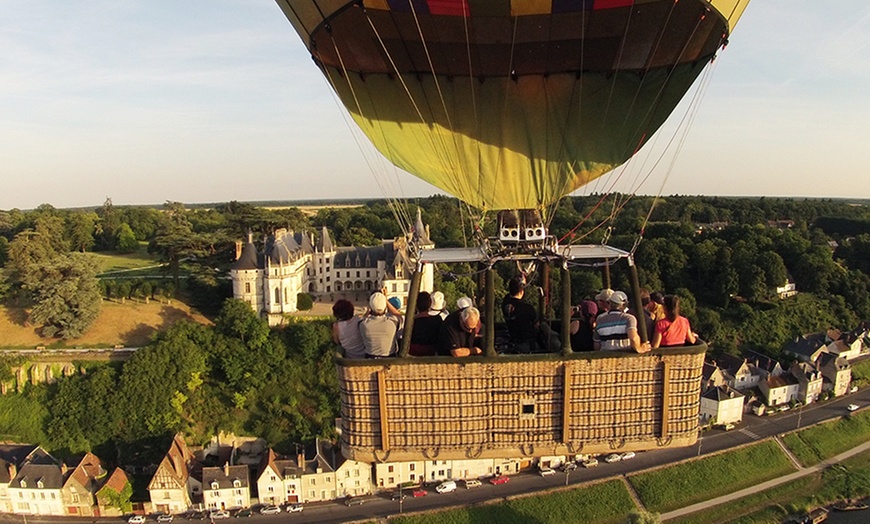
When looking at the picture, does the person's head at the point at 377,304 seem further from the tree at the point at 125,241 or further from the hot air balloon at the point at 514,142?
the tree at the point at 125,241

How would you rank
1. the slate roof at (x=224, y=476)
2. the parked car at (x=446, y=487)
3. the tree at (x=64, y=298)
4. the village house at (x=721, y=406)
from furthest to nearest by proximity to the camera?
1. the tree at (x=64, y=298)
2. the village house at (x=721, y=406)
3. the parked car at (x=446, y=487)
4. the slate roof at (x=224, y=476)

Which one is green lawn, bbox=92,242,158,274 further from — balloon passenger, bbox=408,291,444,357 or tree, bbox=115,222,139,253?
balloon passenger, bbox=408,291,444,357

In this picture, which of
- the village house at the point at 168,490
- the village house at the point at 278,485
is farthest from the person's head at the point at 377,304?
the village house at the point at 168,490

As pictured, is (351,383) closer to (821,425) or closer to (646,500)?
(646,500)

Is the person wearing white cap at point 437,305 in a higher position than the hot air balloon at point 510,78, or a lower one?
lower

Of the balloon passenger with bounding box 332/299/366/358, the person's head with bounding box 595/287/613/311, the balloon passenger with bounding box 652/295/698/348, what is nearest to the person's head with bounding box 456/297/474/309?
the balloon passenger with bounding box 332/299/366/358

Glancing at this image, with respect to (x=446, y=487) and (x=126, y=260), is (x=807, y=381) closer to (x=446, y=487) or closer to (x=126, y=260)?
(x=446, y=487)

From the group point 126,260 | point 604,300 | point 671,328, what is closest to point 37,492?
point 604,300
